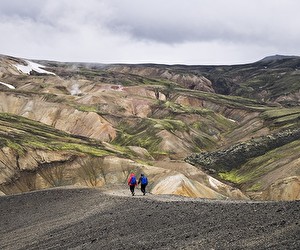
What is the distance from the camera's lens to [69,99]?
14050 centimetres

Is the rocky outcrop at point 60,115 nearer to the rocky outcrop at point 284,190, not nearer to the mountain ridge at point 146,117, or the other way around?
the mountain ridge at point 146,117

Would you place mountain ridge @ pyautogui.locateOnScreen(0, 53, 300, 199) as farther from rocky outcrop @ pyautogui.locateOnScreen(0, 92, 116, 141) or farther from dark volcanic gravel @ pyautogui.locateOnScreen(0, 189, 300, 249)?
dark volcanic gravel @ pyautogui.locateOnScreen(0, 189, 300, 249)

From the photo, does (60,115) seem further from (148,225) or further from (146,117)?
(148,225)

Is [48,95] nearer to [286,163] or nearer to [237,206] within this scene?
[286,163]

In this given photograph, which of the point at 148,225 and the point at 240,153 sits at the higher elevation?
the point at 148,225

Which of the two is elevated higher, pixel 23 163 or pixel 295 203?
pixel 295 203

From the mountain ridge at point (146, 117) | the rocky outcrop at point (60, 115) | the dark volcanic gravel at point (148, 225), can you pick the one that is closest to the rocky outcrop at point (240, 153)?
the mountain ridge at point (146, 117)

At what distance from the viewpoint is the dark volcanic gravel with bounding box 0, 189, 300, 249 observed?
16.1 metres

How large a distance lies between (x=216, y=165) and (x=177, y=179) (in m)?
42.5

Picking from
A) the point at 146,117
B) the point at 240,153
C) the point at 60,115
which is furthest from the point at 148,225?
the point at 146,117

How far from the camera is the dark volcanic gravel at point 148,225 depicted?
16.1 m

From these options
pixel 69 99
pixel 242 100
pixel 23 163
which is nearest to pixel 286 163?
pixel 23 163

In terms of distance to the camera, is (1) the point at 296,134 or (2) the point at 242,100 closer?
(1) the point at 296,134

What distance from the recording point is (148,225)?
21.5 metres
